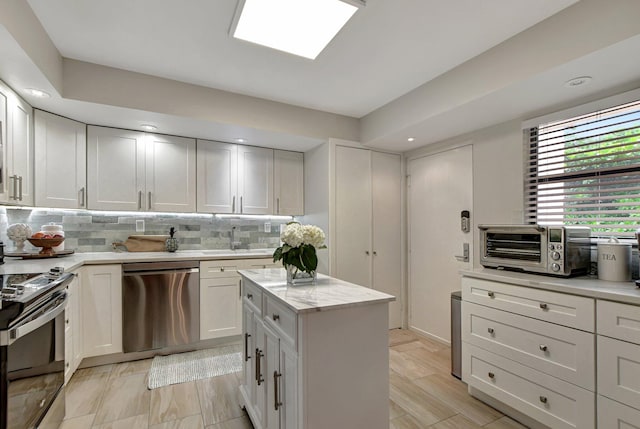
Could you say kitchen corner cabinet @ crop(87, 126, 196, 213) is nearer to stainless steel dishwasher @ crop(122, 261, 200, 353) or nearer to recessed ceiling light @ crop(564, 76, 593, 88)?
stainless steel dishwasher @ crop(122, 261, 200, 353)

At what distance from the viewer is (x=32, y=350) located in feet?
5.15

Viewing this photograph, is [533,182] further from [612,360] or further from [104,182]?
[104,182]

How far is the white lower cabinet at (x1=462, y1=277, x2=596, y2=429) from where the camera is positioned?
1729mm

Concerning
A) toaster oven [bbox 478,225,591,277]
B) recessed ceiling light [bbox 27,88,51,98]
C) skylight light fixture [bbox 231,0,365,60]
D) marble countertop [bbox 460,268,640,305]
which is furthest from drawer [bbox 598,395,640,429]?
recessed ceiling light [bbox 27,88,51,98]

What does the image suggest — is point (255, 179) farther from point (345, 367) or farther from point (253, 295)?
point (345, 367)

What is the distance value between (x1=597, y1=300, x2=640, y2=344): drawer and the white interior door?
4.82ft

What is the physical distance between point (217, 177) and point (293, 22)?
2172 mm

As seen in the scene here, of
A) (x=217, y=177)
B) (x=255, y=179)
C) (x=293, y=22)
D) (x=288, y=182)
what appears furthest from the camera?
(x=288, y=182)

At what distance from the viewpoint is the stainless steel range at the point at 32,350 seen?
1.33 meters

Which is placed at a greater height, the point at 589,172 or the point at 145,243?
the point at 589,172

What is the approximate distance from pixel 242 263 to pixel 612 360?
117 inches

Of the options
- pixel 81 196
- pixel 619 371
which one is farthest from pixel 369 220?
pixel 81 196

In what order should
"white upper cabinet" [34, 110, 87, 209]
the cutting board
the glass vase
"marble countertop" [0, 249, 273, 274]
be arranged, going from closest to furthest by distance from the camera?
the glass vase
"marble countertop" [0, 249, 273, 274]
"white upper cabinet" [34, 110, 87, 209]
the cutting board

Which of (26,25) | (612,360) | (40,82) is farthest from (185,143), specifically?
(612,360)
